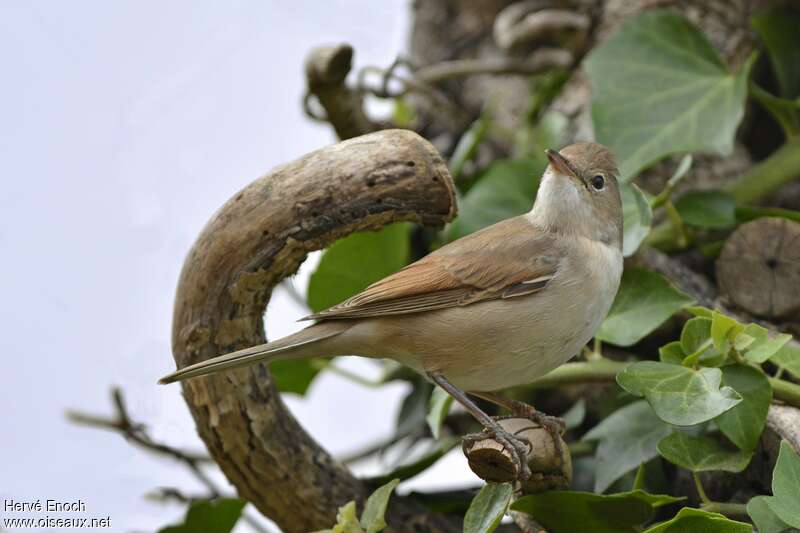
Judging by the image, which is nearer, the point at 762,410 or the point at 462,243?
the point at 762,410

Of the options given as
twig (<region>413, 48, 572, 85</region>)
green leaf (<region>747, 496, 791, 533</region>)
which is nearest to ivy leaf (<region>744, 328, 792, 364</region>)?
green leaf (<region>747, 496, 791, 533</region>)

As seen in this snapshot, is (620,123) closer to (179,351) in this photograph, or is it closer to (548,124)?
(548,124)

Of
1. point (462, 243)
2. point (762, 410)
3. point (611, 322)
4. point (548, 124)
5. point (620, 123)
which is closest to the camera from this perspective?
point (762, 410)

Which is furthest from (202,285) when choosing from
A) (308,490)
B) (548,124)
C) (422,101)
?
(422,101)

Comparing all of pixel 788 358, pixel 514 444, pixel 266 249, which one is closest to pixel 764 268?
pixel 788 358

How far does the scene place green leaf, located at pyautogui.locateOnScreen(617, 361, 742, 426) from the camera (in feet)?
7.18

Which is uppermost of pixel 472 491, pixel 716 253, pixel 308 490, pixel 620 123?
pixel 620 123

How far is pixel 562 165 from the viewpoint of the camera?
8.64 feet

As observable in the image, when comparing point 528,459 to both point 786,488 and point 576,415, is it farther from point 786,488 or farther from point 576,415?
point 576,415

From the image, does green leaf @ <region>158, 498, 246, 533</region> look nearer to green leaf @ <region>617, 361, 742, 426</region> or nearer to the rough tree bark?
the rough tree bark

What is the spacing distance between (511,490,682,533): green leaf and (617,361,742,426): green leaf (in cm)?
23

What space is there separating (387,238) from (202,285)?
3.15ft

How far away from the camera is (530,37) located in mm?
3994

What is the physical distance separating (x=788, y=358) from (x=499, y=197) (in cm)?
120
